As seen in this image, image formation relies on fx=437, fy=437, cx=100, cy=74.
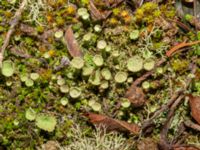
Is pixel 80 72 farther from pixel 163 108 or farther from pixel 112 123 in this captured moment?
pixel 163 108

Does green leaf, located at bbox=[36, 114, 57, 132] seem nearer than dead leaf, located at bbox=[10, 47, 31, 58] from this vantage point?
Yes

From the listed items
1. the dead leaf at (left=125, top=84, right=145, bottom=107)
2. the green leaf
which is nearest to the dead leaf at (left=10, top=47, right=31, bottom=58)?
the green leaf

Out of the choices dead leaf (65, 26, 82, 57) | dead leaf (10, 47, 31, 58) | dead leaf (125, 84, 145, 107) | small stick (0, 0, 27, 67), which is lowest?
dead leaf (125, 84, 145, 107)

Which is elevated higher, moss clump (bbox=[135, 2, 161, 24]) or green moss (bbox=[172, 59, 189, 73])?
moss clump (bbox=[135, 2, 161, 24])

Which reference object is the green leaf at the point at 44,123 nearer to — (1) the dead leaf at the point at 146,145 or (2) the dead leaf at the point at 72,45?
(2) the dead leaf at the point at 72,45

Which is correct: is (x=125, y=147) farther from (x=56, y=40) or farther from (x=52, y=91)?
(x=56, y=40)

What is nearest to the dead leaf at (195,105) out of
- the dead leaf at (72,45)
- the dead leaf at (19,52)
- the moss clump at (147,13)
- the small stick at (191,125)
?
the small stick at (191,125)

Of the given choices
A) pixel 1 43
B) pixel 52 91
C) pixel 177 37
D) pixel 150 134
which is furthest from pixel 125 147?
pixel 1 43

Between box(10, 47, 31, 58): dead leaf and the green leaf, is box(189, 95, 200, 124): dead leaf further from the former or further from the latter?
box(10, 47, 31, 58): dead leaf
